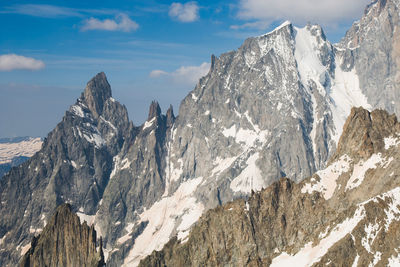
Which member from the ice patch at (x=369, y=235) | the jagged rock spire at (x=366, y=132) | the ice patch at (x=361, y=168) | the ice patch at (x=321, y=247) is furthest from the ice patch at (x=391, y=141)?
the ice patch at (x=369, y=235)

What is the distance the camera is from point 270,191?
177 meters

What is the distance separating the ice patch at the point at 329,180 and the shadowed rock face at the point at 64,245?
8350 cm

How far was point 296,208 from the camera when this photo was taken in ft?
557

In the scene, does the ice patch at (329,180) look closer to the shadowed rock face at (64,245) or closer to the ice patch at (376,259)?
the ice patch at (376,259)

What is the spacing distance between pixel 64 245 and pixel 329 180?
346ft

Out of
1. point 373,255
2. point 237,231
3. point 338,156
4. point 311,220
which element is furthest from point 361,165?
point 373,255

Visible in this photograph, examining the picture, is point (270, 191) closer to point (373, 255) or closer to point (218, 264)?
point (218, 264)

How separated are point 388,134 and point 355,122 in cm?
1338

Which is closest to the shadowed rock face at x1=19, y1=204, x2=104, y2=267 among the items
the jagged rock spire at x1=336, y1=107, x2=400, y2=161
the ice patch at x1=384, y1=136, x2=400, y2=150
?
the jagged rock spire at x1=336, y1=107, x2=400, y2=161

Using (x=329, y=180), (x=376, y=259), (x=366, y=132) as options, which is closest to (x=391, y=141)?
(x=366, y=132)

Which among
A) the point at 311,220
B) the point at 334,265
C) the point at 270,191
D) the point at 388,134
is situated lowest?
the point at 334,265

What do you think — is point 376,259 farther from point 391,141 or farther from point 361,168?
point 391,141

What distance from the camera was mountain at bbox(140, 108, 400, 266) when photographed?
156m

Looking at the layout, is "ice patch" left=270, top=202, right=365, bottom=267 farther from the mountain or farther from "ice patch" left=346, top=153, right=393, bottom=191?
"ice patch" left=346, top=153, right=393, bottom=191
